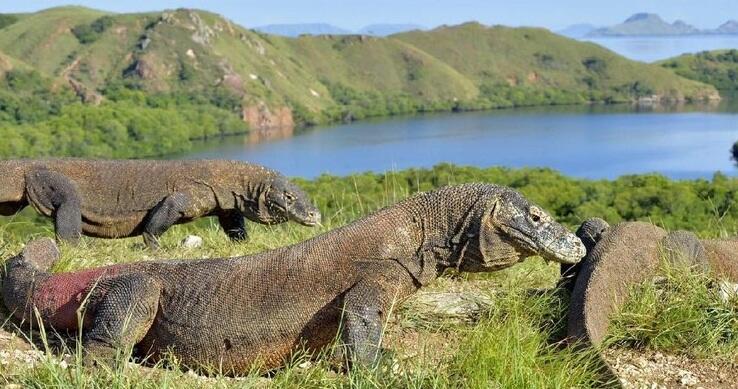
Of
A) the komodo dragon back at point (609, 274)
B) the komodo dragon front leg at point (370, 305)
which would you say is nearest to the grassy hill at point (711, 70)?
the komodo dragon back at point (609, 274)

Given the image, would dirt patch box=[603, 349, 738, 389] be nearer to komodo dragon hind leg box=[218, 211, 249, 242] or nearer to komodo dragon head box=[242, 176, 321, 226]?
komodo dragon head box=[242, 176, 321, 226]

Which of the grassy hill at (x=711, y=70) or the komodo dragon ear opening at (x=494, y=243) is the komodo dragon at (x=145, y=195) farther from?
the grassy hill at (x=711, y=70)

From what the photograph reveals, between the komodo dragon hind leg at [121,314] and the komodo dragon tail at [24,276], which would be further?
the komodo dragon tail at [24,276]

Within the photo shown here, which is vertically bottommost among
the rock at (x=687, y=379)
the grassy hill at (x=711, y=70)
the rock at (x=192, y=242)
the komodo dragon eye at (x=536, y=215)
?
the grassy hill at (x=711, y=70)

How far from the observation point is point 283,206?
7.62 meters

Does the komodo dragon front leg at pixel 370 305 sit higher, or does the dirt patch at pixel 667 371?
the komodo dragon front leg at pixel 370 305

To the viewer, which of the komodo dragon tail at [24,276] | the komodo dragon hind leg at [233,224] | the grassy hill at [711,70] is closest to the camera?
the komodo dragon tail at [24,276]

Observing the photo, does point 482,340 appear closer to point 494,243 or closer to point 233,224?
point 494,243

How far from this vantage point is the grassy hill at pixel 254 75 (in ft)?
366

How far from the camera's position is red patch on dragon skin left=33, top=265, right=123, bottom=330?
162 inches

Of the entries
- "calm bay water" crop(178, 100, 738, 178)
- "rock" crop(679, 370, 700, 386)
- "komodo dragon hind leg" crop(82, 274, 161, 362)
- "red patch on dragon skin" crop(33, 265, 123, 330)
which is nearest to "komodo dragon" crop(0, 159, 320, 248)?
"red patch on dragon skin" crop(33, 265, 123, 330)

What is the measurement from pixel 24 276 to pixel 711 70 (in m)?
203

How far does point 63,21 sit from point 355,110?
6080cm

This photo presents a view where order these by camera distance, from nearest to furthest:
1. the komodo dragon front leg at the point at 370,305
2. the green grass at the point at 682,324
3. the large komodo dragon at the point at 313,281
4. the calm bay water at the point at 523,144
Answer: the komodo dragon front leg at the point at 370,305 → the large komodo dragon at the point at 313,281 → the green grass at the point at 682,324 → the calm bay water at the point at 523,144
